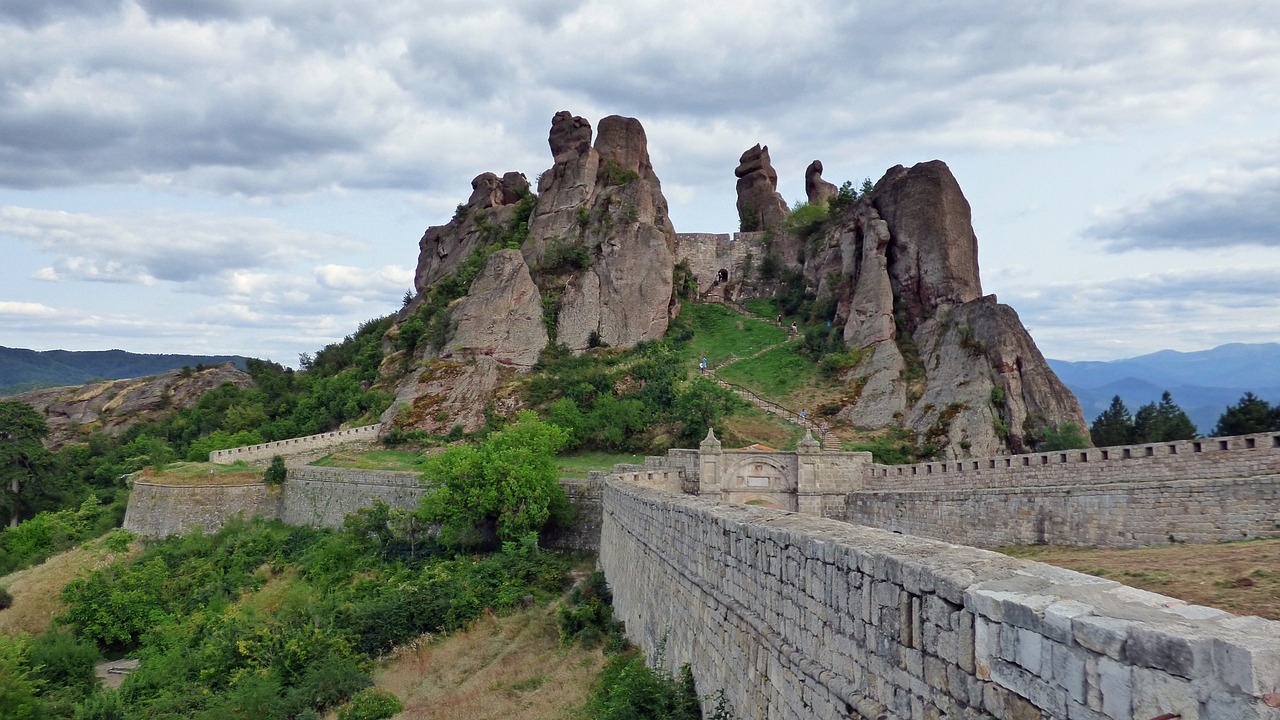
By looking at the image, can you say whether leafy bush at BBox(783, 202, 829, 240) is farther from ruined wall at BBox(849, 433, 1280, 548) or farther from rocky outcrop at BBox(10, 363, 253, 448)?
rocky outcrop at BBox(10, 363, 253, 448)

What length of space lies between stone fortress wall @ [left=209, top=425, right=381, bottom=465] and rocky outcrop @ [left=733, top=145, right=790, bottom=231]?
3301 cm

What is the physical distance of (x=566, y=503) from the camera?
96.9 ft

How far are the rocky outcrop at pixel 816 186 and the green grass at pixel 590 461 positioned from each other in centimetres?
3146

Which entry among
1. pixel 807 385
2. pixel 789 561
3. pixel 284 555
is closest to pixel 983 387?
pixel 807 385

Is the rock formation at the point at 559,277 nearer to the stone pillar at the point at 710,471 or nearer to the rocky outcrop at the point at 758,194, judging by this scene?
the rocky outcrop at the point at 758,194

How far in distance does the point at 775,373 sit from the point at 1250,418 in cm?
2109

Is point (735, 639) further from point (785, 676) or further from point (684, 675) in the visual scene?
point (684, 675)

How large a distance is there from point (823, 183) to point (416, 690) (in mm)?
53820

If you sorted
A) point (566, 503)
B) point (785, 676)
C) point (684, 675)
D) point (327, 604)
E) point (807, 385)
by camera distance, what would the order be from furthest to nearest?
point (807, 385) → point (566, 503) → point (327, 604) → point (684, 675) → point (785, 676)

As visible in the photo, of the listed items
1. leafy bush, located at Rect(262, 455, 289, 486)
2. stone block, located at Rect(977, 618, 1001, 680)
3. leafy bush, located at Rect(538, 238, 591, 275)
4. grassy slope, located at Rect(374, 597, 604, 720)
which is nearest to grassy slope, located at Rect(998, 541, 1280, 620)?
stone block, located at Rect(977, 618, 1001, 680)

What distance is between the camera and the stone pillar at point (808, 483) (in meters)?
28.8

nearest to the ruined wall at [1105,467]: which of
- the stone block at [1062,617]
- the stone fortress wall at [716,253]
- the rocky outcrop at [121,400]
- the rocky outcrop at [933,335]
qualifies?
the rocky outcrop at [933,335]

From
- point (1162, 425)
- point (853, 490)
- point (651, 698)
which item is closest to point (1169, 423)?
point (1162, 425)

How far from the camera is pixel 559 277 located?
173 ft
